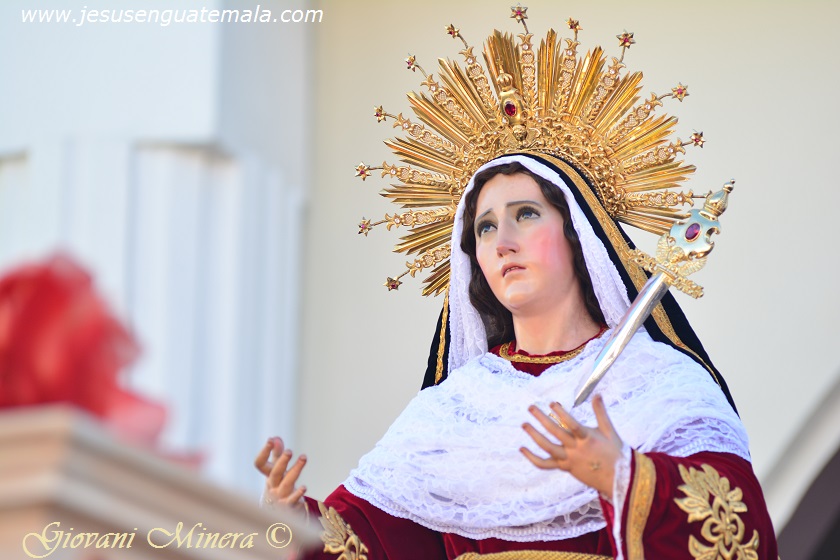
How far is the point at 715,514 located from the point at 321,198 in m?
2.54

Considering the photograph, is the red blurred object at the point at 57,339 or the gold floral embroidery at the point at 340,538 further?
the gold floral embroidery at the point at 340,538

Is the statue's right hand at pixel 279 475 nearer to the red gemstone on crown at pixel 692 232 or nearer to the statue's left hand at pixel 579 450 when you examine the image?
the statue's left hand at pixel 579 450

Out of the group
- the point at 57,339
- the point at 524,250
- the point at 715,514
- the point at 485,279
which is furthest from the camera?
the point at 485,279

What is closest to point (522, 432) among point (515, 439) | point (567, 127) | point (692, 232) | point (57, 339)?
point (515, 439)

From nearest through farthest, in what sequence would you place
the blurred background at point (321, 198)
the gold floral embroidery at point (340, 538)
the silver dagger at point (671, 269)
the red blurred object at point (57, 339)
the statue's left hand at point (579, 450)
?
the red blurred object at point (57, 339), the statue's left hand at point (579, 450), the silver dagger at point (671, 269), the gold floral embroidery at point (340, 538), the blurred background at point (321, 198)

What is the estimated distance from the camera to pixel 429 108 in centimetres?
332

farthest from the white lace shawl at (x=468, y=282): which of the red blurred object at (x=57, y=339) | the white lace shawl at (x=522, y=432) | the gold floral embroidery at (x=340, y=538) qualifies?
the red blurred object at (x=57, y=339)

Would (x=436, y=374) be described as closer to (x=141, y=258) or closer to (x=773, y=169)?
(x=141, y=258)

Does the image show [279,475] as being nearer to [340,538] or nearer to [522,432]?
[340,538]

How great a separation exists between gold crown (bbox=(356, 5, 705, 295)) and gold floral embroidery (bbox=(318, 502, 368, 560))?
669 millimetres

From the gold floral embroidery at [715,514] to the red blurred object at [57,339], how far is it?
1536 millimetres

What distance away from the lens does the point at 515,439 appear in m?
2.76

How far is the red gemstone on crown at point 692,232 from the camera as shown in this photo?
2648mm

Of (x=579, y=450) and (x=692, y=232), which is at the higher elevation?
(x=692, y=232)
